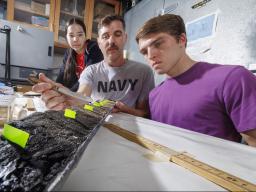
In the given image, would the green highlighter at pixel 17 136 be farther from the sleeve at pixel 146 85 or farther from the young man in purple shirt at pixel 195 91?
the sleeve at pixel 146 85

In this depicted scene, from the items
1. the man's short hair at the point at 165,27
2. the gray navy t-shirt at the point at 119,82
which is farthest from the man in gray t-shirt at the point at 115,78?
the man's short hair at the point at 165,27

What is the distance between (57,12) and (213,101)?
239 centimetres

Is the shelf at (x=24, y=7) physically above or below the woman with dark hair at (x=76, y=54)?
above

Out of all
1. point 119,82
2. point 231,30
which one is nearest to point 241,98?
point 231,30

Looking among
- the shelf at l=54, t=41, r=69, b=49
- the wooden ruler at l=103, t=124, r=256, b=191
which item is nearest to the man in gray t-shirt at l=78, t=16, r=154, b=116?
the wooden ruler at l=103, t=124, r=256, b=191

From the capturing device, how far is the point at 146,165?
0.36 m

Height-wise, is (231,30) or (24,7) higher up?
(24,7)

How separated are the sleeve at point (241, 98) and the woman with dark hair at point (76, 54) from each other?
108 centimetres

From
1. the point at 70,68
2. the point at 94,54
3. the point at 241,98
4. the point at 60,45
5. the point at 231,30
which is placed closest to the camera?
the point at 241,98

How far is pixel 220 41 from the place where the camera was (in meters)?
1.26

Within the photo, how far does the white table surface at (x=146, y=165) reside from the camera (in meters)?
0.29

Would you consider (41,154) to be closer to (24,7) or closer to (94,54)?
(94,54)

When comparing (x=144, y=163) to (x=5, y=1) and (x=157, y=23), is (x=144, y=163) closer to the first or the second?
(x=157, y=23)

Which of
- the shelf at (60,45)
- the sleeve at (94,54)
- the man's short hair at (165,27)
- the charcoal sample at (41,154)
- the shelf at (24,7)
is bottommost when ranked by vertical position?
the charcoal sample at (41,154)
